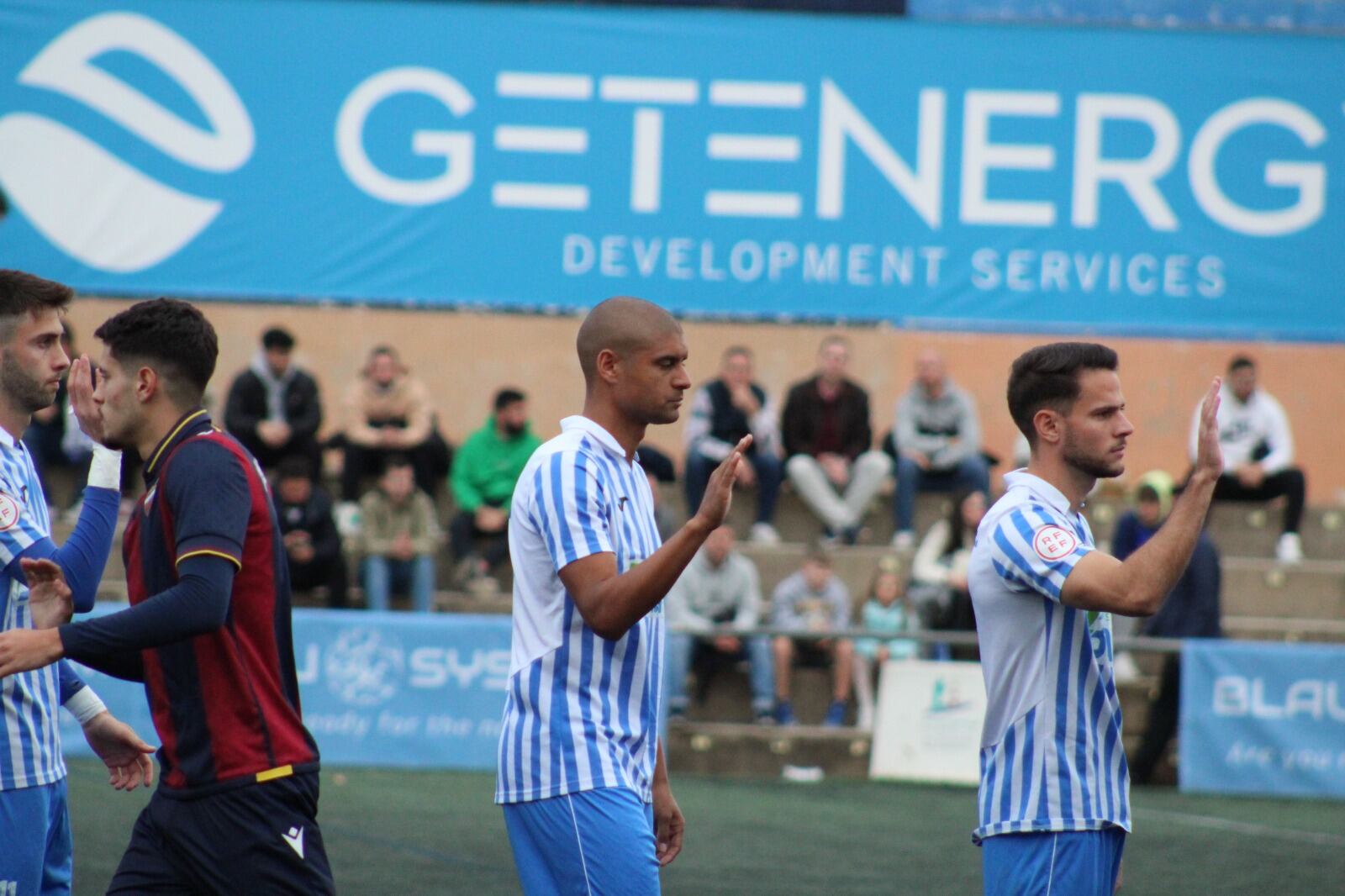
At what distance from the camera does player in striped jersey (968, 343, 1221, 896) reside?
12.0 feet

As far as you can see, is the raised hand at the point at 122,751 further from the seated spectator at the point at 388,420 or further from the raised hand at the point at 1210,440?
the seated spectator at the point at 388,420

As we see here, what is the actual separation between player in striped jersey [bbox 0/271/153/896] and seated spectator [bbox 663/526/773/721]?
7.78 m

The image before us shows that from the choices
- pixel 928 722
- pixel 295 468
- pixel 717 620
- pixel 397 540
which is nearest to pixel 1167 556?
pixel 928 722

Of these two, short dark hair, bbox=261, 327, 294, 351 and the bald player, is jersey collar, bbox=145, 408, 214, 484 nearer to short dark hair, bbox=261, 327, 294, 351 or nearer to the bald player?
the bald player

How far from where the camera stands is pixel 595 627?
12.2ft

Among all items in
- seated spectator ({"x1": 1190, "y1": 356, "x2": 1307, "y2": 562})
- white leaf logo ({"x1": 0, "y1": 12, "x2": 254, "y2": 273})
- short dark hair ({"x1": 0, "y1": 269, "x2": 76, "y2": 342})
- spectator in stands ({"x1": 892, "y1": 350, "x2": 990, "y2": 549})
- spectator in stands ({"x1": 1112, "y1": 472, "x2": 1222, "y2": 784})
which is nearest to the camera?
short dark hair ({"x1": 0, "y1": 269, "x2": 76, "y2": 342})

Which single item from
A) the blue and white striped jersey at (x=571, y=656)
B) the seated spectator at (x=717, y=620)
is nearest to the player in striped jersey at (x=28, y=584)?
the blue and white striped jersey at (x=571, y=656)

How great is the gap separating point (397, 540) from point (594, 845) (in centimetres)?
969

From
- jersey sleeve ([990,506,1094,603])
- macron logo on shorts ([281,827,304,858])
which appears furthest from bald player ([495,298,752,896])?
jersey sleeve ([990,506,1094,603])

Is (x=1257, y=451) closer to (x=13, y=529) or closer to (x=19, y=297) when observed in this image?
(x=19, y=297)

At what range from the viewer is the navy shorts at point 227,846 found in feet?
11.7

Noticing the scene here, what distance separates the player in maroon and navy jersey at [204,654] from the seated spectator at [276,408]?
9.49 meters

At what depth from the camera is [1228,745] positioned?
11953mm

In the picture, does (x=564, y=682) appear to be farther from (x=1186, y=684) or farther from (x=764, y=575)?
(x=764, y=575)
